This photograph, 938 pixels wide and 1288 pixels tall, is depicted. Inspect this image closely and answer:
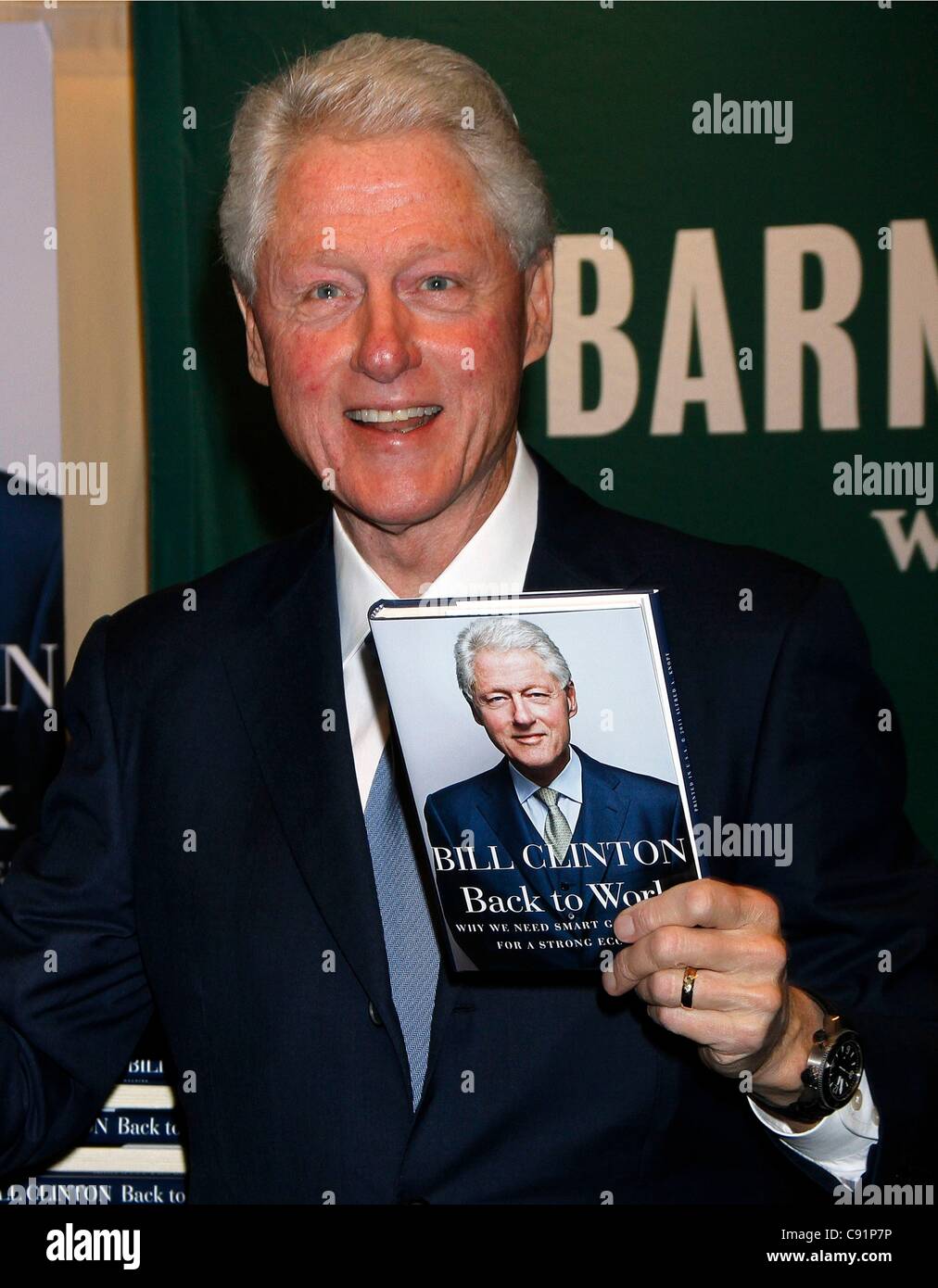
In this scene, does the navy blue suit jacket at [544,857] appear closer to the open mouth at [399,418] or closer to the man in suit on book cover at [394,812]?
the man in suit on book cover at [394,812]

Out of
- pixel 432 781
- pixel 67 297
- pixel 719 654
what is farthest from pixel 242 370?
pixel 432 781

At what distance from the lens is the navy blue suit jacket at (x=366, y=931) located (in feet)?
4.15

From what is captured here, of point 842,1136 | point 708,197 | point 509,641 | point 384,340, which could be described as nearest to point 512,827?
point 509,641

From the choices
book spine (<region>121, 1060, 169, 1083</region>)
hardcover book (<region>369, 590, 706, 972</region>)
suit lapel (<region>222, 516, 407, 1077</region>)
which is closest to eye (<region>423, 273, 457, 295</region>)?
suit lapel (<region>222, 516, 407, 1077</region>)

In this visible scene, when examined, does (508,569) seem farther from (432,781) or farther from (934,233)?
(934,233)

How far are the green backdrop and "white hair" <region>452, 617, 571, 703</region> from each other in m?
1.61

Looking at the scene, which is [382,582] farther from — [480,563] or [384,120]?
[384,120]

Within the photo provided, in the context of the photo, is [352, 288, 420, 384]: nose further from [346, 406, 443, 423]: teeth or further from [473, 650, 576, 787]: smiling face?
[473, 650, 576, 787]: smiling face

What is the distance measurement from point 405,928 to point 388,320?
0.58m

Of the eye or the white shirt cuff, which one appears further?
the eye

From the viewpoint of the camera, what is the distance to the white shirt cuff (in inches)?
45.6

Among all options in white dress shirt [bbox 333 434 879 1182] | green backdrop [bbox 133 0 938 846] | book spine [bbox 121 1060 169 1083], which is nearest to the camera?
→ white dress shirt [bbox 333 434 879 1182]

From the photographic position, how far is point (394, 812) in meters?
1.34

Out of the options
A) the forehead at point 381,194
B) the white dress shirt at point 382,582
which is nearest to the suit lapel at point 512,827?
the white dress shirt at point 382,582
